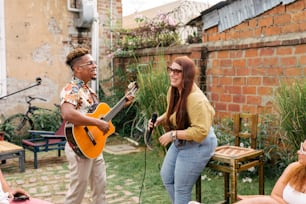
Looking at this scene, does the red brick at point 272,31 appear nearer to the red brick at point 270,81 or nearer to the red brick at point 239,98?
the red brick at point 270,81

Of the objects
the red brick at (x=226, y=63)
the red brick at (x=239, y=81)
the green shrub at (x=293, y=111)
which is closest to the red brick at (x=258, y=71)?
the red brick at (x=239, y=81)

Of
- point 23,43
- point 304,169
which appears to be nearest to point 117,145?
point 23,43

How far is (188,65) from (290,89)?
1.58 metres

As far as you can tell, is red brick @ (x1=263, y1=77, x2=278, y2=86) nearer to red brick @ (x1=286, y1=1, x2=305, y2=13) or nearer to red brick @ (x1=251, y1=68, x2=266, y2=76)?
red brick @ (x1=251, y1=68, x2=266, y2=76)

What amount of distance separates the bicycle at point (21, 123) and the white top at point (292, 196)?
6.02 m

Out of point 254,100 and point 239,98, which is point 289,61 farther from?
point 239,98

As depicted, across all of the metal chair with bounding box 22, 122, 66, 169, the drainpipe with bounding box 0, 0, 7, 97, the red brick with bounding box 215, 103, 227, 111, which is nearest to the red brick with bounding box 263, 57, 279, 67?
the red brick with bounding box 215, 103, 227, 111

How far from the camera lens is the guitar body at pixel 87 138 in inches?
129

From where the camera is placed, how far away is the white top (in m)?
2.48

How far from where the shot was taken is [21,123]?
7711 mm

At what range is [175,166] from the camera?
324 centimetres

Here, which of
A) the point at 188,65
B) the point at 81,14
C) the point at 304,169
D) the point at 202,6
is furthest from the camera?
the point at 202,6

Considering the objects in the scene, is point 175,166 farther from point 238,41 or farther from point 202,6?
point 202,6

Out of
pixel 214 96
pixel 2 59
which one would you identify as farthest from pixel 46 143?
pixel 214 96
